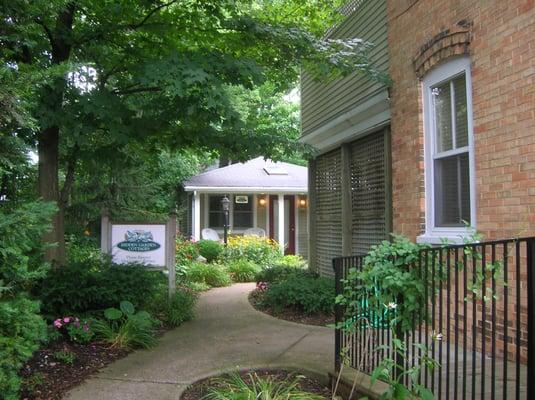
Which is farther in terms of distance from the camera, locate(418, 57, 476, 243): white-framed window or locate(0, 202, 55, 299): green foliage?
locate(418, 57, 476, 243): white-framed window

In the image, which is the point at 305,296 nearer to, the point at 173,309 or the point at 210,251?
the point at 173,309

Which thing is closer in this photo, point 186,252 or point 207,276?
point 207,276

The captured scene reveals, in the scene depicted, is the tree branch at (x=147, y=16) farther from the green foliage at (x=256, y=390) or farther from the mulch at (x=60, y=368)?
the green foliage at (x=256, y=390)

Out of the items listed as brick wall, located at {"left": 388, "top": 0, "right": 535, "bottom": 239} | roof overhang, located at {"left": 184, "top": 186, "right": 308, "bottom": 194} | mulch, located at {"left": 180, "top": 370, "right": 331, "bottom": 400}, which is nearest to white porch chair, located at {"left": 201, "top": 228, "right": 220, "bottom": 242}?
roof overhang, located at {"left": 184, "top": 186, "right": 308, "bottom": 194}

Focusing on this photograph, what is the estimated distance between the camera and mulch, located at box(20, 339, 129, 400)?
186 inches

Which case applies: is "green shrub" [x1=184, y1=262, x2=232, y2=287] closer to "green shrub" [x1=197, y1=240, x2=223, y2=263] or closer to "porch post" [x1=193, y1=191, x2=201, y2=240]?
"green shrub" [x1=197, y1=240, x2=223, y2=263]

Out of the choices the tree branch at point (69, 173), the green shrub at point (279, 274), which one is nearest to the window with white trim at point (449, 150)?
the tree branch at point (69, 173)

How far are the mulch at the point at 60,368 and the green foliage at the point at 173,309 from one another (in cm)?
159

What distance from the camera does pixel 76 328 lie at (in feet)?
20.3

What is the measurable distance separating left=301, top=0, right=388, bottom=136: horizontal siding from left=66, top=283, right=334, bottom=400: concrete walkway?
372cm

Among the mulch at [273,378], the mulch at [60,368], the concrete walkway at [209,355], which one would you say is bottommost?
the mulch at [273,378]

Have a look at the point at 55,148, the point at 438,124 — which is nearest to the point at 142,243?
the point at 55,148

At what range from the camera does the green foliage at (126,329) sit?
20.6 ft

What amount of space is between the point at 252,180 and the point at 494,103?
573 inches
